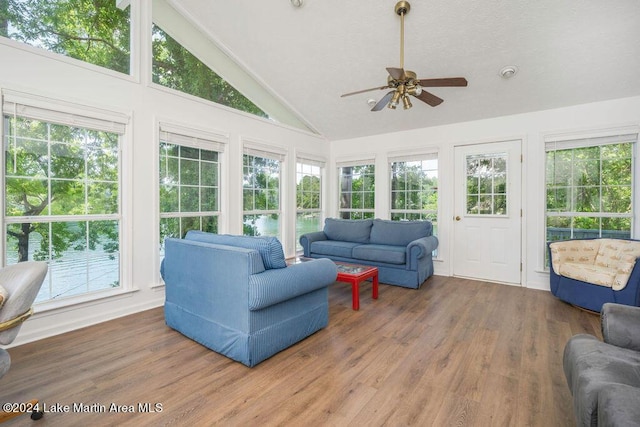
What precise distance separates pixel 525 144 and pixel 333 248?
10.5ft

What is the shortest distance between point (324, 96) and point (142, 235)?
10.7ft

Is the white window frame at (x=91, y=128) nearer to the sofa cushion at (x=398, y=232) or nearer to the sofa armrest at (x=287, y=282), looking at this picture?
the sofa armrest at (x=287, y=282)

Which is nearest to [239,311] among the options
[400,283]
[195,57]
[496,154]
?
[400,283]

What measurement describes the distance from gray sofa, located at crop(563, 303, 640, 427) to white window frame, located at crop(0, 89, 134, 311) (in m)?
3.73

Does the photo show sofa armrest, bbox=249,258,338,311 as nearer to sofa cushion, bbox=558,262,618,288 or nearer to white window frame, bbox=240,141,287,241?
white window frame, bbox=240,141,287,241

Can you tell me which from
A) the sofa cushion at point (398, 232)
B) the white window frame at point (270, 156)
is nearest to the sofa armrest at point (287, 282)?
the white window frame at point (270, 156)

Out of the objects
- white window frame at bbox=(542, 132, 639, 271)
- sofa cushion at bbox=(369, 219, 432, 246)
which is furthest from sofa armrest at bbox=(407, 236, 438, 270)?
white window frame at bbox=(542, 132, 639, 271)

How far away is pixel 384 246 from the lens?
4703mm

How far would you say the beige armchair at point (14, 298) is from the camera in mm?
1427

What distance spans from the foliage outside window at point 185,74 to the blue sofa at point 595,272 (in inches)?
186

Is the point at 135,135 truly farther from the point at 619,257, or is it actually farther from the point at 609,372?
the point at 619,257

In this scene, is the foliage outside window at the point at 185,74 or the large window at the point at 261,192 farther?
the large window at the point at 261,192

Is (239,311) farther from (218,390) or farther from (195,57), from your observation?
(195,57)

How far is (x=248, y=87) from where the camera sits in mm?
4652
